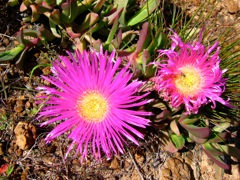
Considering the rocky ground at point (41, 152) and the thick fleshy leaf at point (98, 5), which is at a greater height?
the thick fleshy leaf at point (98, 5)

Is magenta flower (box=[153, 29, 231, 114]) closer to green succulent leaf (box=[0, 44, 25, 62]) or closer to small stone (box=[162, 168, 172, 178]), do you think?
small stone (box=[162, 168, 172, 178])

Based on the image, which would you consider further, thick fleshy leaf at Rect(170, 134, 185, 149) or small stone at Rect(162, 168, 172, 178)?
small stone at Rect(162, 168, 172, 178)

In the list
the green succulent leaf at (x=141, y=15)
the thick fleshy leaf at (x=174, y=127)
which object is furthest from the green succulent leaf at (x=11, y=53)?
the thick fleshy leaf at (x=174, y=127)

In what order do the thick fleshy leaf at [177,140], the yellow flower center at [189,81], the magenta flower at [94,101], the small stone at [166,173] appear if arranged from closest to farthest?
the magenta flower at [94,101]
the yellow flower center at [189,81]
the thick fleshy leaf at [177,140]
the small stone at [166,173]

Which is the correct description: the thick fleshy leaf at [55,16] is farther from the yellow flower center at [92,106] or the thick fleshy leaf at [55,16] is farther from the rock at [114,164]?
the rock at [114,164]

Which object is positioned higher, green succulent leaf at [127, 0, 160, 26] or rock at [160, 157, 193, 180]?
green succulent leaf at [127, 0, 160, 26]

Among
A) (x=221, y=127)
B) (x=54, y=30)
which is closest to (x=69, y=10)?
(x=54, y=30)

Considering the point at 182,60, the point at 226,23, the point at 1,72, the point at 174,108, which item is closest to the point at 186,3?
the point at 226,23

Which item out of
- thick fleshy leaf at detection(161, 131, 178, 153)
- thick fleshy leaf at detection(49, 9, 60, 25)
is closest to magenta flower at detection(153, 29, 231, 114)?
thick fleshy leaf at detection(161, 131, 178, 153)
